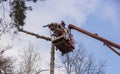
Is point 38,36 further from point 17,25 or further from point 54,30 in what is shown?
point 17,25

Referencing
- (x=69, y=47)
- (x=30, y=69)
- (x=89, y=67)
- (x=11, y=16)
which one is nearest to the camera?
(x=11, y=16)

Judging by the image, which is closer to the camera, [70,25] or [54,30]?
[54,30]

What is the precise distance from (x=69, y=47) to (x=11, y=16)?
148 inches

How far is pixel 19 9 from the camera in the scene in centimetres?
1467

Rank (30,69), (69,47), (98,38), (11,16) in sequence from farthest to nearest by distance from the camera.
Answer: (30,69)
(98,38)
(69,47)
(11,16)

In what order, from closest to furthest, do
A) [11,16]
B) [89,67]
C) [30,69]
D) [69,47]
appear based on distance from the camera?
[11,16]
[69,47]
[89,67]
[30,69]

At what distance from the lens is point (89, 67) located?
28.8 meters

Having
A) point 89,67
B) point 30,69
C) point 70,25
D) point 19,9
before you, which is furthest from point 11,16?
point 30,69

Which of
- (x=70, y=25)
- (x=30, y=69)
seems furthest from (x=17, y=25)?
(x=30, y=69)

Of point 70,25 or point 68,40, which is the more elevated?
point 70,25

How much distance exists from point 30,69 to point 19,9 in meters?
19.8

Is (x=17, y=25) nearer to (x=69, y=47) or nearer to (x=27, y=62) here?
(x=69, y=47)

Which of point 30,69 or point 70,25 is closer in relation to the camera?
point 70,25

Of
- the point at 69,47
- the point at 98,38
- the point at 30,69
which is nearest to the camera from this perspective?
the point at 69,47
